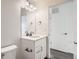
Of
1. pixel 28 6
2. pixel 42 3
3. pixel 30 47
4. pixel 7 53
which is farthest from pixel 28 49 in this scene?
pixel 42 3

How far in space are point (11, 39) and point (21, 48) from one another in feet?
1.80

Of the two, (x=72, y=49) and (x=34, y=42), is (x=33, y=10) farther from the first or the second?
(x=72, y=49)

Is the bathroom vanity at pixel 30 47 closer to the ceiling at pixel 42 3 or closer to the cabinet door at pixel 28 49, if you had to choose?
the cabinet door at pixel 28 49

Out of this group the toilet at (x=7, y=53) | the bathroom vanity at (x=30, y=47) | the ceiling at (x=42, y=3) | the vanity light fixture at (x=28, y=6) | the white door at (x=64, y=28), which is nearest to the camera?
the toilet at (x=7, y=53)

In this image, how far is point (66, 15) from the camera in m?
2.21

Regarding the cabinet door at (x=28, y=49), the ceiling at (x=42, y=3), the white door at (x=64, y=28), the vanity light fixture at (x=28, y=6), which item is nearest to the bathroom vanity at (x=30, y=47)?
the cabinet door at (x=28, y=49)

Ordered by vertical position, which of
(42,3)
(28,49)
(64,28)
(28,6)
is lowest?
(28,49)

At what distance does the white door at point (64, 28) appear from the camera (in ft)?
6.75

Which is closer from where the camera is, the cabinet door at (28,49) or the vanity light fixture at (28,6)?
the cabinet door at (28,49)

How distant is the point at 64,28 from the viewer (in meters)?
2.29

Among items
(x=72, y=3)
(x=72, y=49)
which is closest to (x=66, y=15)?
(x=72, y=3)

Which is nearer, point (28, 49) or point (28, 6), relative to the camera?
point (28, 49)

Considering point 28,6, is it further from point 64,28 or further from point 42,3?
point 64,28

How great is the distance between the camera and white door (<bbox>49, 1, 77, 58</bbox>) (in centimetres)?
206
